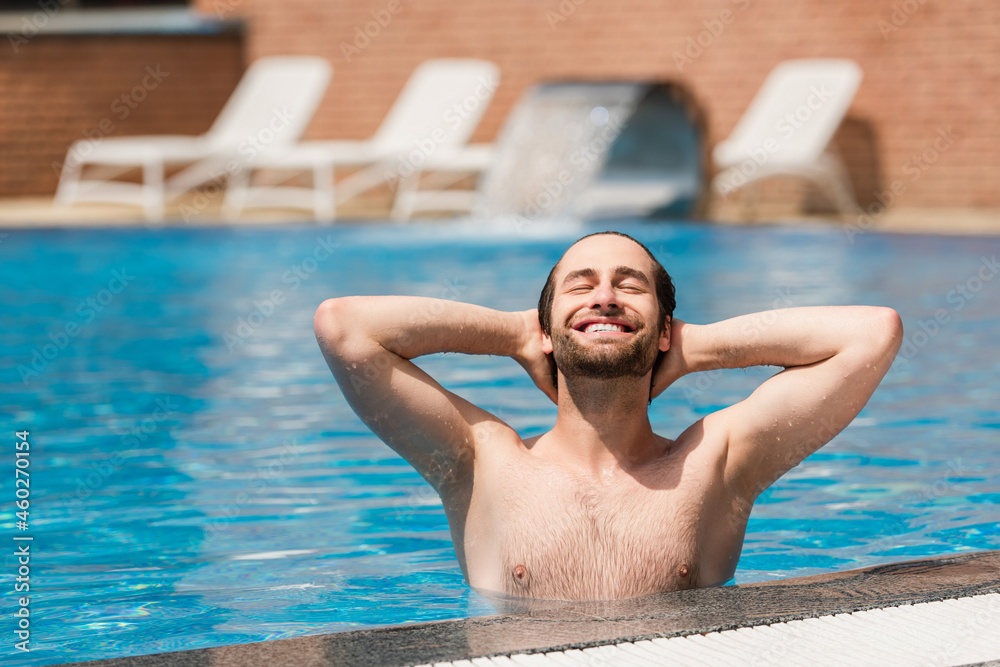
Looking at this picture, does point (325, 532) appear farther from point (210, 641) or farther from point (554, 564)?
point (554, 564)

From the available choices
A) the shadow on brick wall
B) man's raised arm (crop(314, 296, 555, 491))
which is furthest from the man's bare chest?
the shadow on brick wall

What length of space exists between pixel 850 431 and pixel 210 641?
2610mm

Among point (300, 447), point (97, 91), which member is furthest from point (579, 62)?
point (300, 447)

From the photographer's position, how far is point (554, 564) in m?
2.32

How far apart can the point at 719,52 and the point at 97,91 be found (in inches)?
254

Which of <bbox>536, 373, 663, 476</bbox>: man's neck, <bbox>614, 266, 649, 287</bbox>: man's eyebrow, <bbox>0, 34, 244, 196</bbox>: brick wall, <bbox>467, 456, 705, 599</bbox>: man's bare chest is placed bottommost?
<bbox>467, 456, 705, 599</bbox>: man's bare chest

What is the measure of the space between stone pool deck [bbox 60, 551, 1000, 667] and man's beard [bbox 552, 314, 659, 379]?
41 cm

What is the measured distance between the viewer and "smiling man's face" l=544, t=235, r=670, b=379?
7.54 feet

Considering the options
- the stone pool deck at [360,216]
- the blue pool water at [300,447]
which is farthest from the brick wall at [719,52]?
the blue pool water at [300,447]

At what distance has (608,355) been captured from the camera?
2287 millimetres

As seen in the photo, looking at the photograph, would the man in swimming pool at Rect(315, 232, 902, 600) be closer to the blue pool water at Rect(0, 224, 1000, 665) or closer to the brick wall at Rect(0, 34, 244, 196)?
the blue pool water at Rect(0, 224, 1000, 665)

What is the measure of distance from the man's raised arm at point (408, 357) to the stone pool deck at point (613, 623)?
36cm

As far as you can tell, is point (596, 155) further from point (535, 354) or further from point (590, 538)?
point (590, 538)

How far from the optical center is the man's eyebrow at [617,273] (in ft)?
7.82
